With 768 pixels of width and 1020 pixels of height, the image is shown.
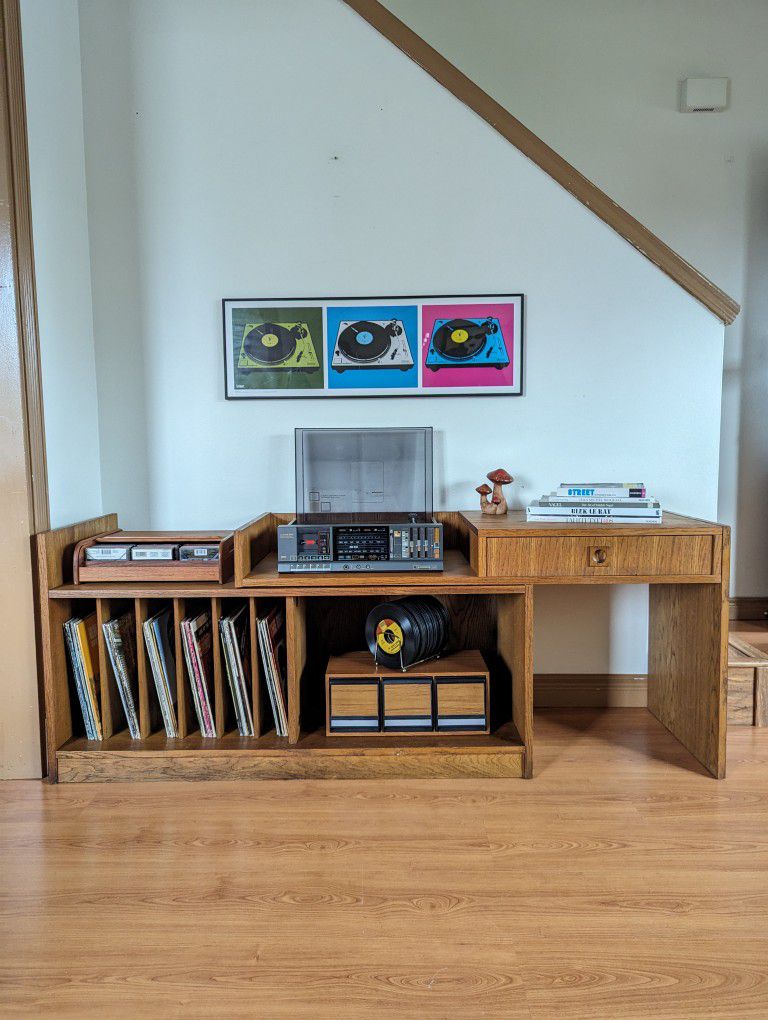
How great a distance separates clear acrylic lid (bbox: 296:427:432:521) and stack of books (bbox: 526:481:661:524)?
46 centimetres

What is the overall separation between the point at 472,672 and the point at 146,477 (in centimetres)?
128

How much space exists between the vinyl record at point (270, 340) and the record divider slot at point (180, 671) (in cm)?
88

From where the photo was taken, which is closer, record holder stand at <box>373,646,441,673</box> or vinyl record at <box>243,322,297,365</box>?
record holder stand at <box>373,646,441,673</box>

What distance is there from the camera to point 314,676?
242 centimetres

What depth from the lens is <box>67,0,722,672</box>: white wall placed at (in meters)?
2.35

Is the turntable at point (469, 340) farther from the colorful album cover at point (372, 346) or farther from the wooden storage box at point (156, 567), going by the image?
the wooden storage box at point (156, 567)

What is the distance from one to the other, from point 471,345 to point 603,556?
865 mm

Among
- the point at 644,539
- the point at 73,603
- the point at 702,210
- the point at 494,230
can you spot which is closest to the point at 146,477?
the point at 73,603

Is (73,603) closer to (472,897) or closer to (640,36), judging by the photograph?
(472,897)

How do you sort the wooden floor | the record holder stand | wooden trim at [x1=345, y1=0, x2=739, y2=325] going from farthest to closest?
wooden trim at [x1=345, y1=0, x2=739, y2=325] < the record holder stand < the wooden floor

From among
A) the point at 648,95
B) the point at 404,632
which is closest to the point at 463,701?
the point at 404,632

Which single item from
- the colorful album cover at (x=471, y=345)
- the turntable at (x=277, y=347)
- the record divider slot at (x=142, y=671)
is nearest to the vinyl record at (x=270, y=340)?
the turntable at (x=277, y=347)

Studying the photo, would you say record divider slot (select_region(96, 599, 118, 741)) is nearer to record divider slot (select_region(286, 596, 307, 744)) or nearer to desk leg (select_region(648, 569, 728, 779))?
record divider slot (select_region(286, 596, 307, 744))

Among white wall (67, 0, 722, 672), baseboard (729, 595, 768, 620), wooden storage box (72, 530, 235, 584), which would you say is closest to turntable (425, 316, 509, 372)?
white wall (67, 0, 722, 672)
